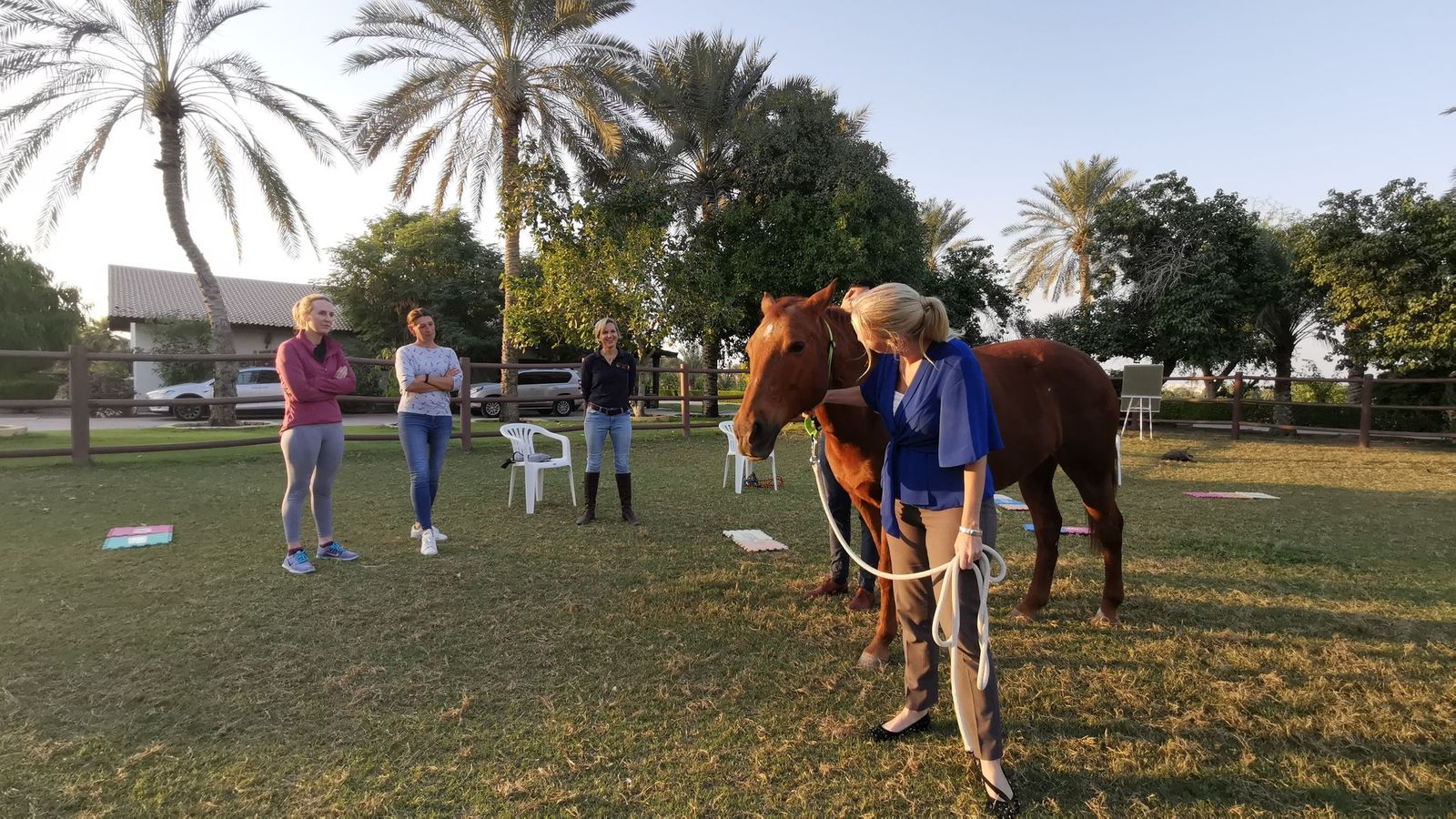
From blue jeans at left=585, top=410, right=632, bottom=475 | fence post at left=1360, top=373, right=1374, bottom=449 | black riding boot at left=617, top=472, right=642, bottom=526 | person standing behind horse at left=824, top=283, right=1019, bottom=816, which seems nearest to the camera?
person standing behind horse at left=824, top=283, right=1019, bottom=816

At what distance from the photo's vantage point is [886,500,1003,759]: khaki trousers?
6.63ft

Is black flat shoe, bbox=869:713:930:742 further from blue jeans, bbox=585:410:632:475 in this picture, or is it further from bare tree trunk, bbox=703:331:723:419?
bare tree trunk, bbox=703:331:723:419

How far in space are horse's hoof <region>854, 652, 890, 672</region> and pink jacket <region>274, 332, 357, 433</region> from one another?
130 inches

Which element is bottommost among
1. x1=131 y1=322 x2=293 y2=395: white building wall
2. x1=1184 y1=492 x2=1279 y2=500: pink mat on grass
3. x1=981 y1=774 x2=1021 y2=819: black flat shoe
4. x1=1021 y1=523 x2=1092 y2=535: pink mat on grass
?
x1=981 y1=774 x2=1021 y2=819: black flat shoe

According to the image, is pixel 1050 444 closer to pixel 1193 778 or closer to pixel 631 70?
pixel 1193 778

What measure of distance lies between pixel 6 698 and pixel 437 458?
2578 millimetres

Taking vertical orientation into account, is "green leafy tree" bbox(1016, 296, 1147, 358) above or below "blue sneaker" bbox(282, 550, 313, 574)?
above

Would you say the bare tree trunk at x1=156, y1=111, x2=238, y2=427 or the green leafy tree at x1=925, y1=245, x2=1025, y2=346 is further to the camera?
the green leafy tree at x1=925, y1=245, x2=1025, y2=346

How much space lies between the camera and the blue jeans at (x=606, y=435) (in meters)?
5.75

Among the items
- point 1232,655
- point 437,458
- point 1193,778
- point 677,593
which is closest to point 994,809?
point 1193,778

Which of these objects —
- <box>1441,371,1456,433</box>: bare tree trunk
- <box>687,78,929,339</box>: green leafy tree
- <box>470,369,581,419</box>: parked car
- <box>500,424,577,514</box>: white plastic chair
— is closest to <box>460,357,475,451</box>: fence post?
<box>500,424,577,514</box>: white plastic chair

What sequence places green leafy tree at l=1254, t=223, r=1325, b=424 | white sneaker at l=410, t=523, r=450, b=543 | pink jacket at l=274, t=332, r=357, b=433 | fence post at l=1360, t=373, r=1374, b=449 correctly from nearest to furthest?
pink jacket at l=274, t=332, r=357, b=433
white sneaker at l=410, t=523, r=450, b=543
fence post at l=1360, t=373, r=1374, b=449
green leafy tree at l=1254, t=223, r=1325, b=424

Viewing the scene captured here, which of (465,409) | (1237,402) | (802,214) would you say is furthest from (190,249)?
(1237,402)

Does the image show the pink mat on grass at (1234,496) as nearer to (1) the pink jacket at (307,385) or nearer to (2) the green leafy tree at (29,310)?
(1) the pink jacket at (307,385)
